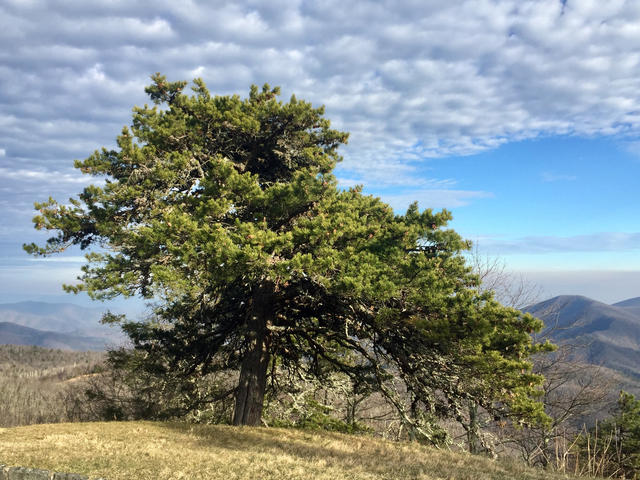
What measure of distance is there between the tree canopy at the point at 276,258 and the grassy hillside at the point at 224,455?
1.66 metres

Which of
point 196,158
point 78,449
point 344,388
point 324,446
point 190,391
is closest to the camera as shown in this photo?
point 78,449

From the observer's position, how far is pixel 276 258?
11.7m

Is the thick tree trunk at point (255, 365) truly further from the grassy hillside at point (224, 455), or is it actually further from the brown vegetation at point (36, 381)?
the brown vegetation at point (36, 381)

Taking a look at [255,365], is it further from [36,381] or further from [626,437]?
[36,381]

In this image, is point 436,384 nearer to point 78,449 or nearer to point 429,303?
point 429,303

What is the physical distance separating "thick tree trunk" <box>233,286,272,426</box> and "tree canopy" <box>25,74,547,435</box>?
0.05 meters

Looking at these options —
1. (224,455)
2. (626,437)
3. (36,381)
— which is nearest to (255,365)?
(224,455)

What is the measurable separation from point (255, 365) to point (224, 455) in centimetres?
486

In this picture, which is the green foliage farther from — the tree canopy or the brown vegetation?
the brown vegetation

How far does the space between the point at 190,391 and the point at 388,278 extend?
12.5m

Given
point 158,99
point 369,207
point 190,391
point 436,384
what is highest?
point 158,99

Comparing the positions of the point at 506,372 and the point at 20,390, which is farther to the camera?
the point at 20,390

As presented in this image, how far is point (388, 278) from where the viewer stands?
11664 millimetres

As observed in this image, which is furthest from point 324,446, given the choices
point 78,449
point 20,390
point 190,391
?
point 20,390
